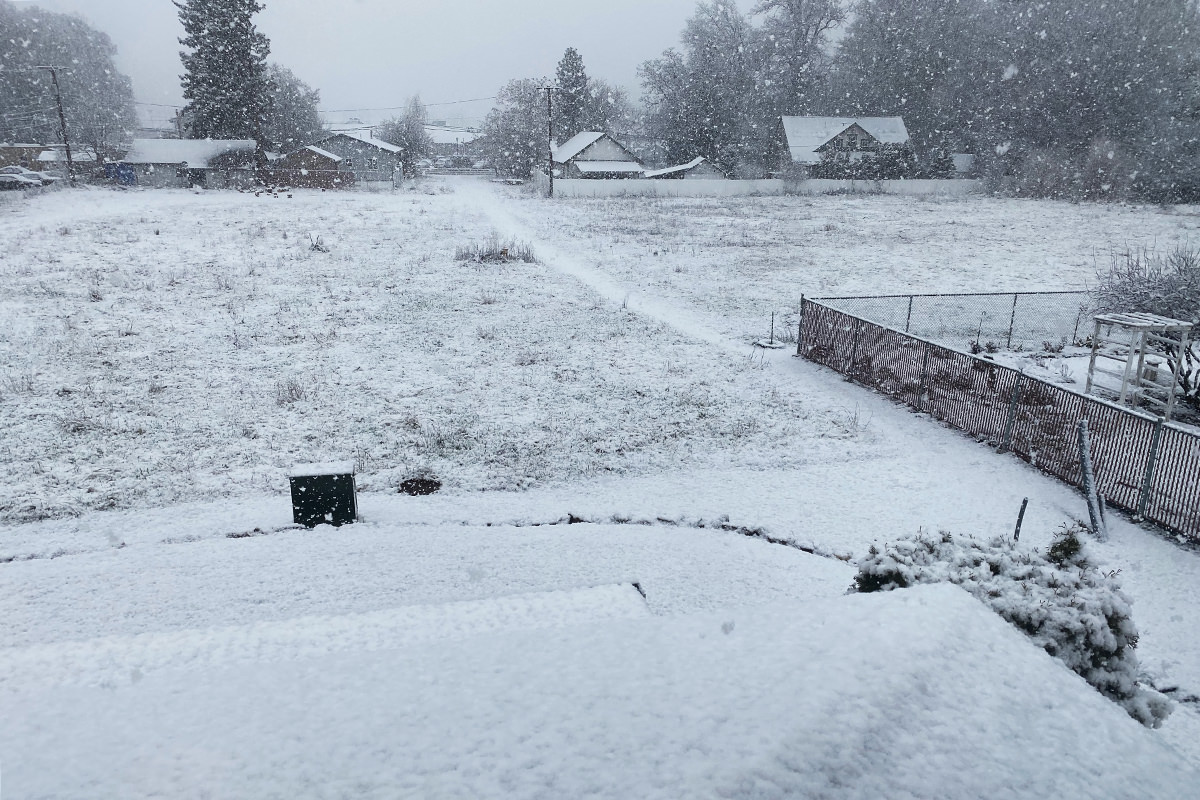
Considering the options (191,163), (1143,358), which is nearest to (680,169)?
(191,163)

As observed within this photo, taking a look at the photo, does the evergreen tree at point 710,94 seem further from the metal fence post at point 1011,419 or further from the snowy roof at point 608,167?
the metal fence post at point 1011,419

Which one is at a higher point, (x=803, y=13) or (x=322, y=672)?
(x=803, y=13)

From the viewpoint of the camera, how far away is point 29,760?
3018 millimetres

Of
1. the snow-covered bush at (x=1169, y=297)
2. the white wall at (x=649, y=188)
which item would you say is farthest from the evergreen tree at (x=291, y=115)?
the snow-covered bush at (x=1169, y=297)

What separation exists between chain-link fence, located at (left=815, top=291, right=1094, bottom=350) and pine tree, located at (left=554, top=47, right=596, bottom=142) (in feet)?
207

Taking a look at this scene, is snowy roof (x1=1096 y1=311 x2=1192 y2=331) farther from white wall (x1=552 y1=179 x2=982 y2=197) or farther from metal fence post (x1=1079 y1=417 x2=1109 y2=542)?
white wall (x1=552 y1=179 x2=982 y2=197)

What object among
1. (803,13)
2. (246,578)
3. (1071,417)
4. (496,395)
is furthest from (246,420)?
(803,13)

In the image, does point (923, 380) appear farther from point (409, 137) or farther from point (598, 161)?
point (409, 137)

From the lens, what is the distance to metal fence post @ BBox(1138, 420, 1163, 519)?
28.6ft

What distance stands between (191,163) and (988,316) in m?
56.7

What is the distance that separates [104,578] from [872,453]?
9.84 metres

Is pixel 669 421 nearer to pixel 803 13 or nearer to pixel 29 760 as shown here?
pixel 29 760

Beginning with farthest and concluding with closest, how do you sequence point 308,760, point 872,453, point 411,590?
point 872,453, point 411,590, point 308,760

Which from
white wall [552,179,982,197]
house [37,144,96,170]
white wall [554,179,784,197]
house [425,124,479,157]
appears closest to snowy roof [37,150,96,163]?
house [37,144,96,170]
